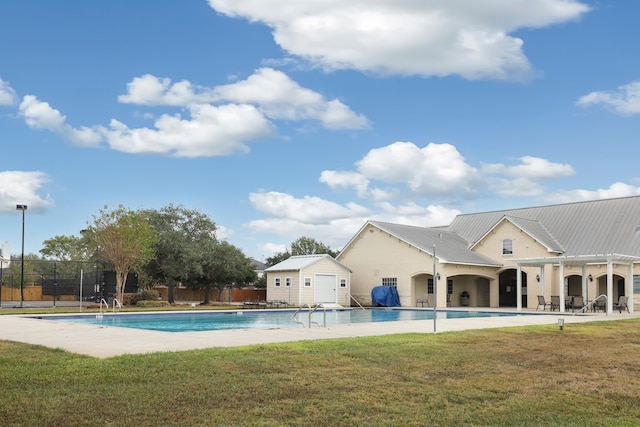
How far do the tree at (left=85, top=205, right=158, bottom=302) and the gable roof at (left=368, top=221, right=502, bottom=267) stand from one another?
50.7 feet

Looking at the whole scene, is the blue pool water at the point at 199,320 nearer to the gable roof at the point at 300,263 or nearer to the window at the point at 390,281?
the gable roof at the point at 300,263

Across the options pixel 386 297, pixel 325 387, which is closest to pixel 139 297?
pixel 386 297

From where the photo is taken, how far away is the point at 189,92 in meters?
25.6

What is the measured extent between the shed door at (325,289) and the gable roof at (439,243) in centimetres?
490

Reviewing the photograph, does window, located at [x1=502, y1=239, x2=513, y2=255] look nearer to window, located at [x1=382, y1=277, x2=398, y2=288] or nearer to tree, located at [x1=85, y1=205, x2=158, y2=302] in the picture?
window, located at [x1=382, y1=277, x2=398, y2=288]

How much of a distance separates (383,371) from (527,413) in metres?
3.08

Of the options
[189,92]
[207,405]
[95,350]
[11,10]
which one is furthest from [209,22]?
A: [207,405]

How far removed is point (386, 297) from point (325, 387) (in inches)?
1333

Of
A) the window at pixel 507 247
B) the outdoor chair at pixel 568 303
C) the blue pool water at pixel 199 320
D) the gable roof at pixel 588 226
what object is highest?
the gable roof at pixel 588 226

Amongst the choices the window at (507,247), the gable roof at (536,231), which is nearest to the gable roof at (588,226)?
the gable roof at (536,231)

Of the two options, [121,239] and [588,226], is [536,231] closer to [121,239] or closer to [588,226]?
[588,226]

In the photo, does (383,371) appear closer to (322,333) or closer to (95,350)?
(95,350)

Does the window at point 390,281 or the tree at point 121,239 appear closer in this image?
the tree at point 121,239

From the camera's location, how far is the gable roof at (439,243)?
4103 cm
